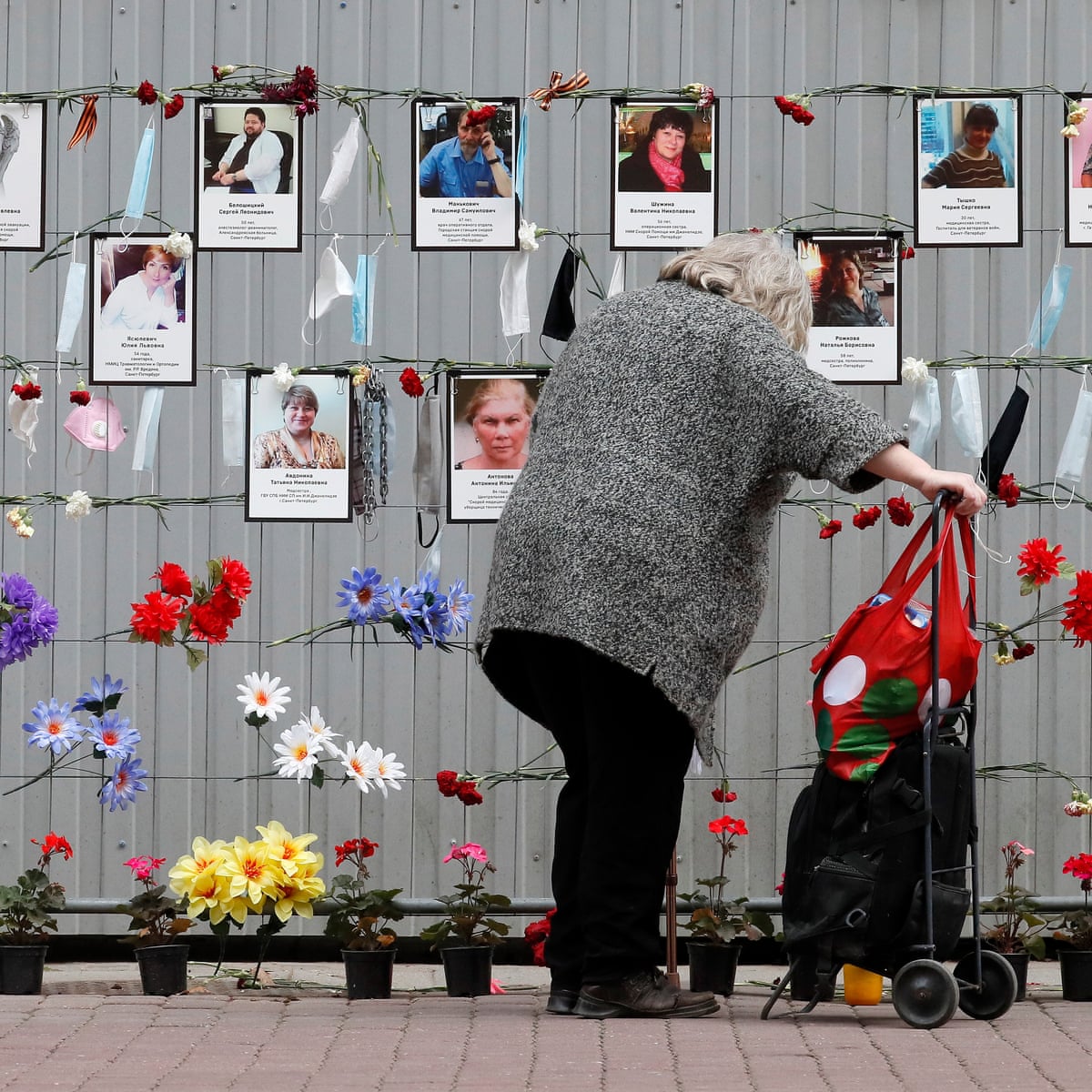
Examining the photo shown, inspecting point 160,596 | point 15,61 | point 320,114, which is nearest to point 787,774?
point 160,596

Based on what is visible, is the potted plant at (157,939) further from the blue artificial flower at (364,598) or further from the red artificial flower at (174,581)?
the blue artificial flower at (364,598)

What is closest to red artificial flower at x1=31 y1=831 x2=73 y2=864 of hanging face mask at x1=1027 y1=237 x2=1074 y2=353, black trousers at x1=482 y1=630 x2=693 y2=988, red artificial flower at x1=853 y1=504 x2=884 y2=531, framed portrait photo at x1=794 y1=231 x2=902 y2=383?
black trousers at x1=482 y1=630 x2=693 y2=988

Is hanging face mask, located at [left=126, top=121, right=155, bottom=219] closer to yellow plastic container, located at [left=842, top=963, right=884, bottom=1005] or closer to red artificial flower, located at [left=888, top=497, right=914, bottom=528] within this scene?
red artificial flower, located at [left=888, top=497, right=914, bottom=528]

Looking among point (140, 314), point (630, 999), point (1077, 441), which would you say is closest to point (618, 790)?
point (630, 999)

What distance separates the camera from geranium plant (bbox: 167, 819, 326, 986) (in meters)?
4.37

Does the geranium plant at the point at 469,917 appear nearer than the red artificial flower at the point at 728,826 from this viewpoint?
Yes

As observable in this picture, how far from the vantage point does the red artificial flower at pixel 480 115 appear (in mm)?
4578

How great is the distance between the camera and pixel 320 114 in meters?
5.08

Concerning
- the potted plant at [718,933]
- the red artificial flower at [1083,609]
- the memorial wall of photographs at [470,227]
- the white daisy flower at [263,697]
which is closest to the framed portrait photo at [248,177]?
the memorial wall of photographs at [470,227]

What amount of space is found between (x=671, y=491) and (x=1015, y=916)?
5.47 feet

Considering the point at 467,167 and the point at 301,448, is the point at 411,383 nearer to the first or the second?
the point at 301,448

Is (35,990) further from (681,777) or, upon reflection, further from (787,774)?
(787,774)

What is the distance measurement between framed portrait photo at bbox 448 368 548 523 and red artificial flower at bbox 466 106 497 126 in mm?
642

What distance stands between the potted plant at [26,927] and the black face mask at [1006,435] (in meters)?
2.57
